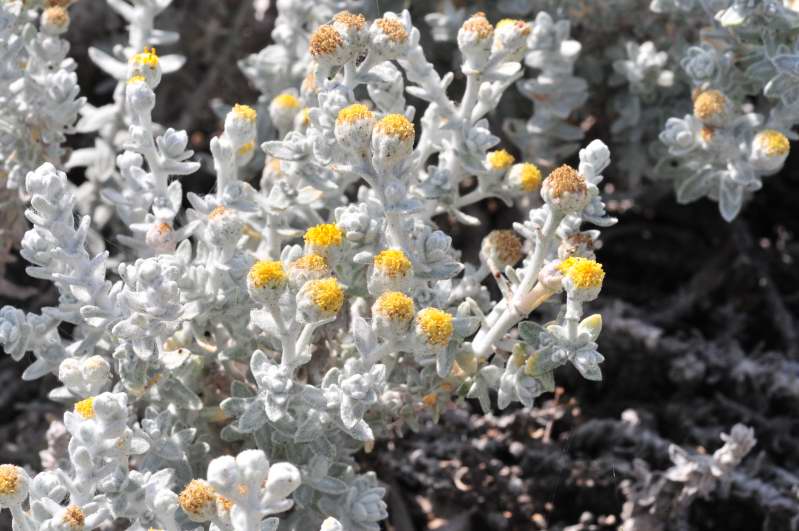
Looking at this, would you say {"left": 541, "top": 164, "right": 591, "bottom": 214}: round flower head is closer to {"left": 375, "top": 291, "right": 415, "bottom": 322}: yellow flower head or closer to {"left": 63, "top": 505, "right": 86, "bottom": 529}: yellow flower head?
{"left": 375, "top": 291, "right": 415, "bottom": 322}: yellow flower head

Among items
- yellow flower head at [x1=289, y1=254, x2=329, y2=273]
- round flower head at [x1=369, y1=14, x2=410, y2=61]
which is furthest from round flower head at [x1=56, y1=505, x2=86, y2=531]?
round flower head at [x1=369, y1=14, x2=410, y2=61]

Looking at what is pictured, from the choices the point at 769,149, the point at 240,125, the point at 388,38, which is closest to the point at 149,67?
the point at 240,125

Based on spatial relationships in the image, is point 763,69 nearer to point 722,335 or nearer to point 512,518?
point 722,335

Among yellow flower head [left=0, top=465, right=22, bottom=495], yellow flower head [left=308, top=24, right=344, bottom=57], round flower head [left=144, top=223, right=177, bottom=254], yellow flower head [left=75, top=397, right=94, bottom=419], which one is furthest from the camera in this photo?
round flower head [left=144, top=223, right=177, bottom=254]

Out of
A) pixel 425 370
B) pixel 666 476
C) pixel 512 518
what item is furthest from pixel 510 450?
pixel 425 370

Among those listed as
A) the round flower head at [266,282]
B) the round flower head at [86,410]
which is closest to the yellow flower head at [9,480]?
the round flower head at [86,410]

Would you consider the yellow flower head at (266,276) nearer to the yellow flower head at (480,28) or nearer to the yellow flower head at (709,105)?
the yellow flower head at (480,28)
